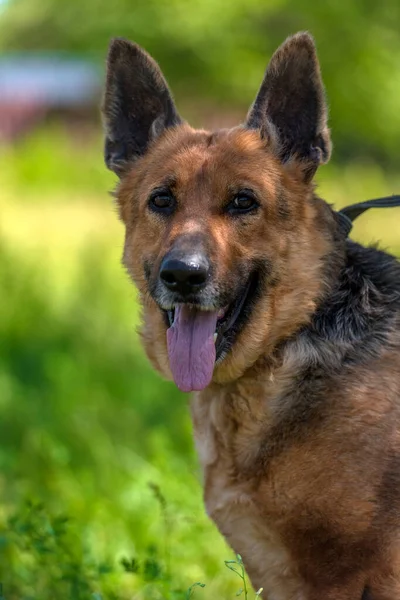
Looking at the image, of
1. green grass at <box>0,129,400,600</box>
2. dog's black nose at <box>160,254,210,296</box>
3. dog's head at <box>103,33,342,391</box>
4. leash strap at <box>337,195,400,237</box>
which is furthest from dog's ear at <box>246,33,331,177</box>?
green grass at <box>0,129,400,600</box>

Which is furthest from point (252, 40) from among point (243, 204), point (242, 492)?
point (242, 492)

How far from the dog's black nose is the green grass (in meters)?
0.81

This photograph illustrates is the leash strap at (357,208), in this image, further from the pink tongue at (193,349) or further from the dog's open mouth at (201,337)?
the pink tongue at (193,349)

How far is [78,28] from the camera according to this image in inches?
755

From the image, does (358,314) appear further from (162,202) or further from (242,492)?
(162,202)

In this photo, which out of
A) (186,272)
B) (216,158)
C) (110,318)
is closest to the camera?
(186,272)

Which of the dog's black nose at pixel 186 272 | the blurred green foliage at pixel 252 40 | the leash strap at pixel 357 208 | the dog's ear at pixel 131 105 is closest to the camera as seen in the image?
the dog's black nose at pixel 186 272

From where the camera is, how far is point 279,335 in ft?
12.5

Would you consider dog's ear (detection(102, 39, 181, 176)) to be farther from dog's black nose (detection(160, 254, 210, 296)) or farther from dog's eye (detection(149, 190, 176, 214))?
dog's black nose (detection(160, 254, 210, 296))

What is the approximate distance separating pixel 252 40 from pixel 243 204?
49.1 ft

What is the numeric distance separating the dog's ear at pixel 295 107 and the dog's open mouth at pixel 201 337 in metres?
0.61

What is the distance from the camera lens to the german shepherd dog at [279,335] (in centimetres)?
339

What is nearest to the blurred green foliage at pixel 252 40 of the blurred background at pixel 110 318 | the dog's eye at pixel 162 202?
the blurred background at pixel 110 318

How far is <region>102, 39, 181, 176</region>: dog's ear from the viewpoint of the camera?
166 inches
